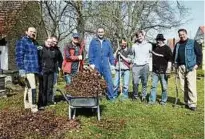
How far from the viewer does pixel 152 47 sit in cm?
1186

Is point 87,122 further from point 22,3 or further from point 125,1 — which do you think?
point 125,1

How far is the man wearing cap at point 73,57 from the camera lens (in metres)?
11.1

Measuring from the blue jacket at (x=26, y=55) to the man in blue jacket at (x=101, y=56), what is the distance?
1432 mm

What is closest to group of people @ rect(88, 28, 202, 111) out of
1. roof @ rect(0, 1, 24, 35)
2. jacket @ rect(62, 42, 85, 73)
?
jacket @ rect(62, 42, 85, 73)

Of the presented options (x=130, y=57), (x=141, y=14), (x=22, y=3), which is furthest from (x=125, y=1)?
(x=130, y=57)

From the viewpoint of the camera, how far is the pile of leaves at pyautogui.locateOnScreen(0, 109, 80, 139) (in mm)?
8882

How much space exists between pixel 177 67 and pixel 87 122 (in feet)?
11.0

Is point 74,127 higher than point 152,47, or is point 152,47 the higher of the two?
point 152,47

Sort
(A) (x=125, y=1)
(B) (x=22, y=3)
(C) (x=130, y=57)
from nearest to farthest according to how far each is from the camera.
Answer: (C) (x=130, y=57) < (B) (x=22, y=3) < (A) (x=125, y=1)

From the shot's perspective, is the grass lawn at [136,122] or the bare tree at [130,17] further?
the bare tree at [130,17]

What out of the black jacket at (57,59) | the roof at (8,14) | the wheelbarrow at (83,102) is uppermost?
the roof at (8,14)

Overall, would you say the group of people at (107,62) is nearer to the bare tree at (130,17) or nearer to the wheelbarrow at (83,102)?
the wheelbarrow at (83,102)

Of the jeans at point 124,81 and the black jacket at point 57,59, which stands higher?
the black jacket at point 57,59

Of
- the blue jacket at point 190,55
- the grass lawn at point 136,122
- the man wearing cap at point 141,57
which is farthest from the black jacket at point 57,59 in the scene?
the blue jacket at point 190,55
